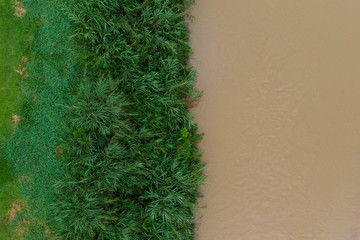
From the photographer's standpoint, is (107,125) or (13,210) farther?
(13,210)

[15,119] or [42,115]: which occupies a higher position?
[42,115]

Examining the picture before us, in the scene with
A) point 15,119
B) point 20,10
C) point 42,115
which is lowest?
point 15,119

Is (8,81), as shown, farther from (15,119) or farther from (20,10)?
(20,10)

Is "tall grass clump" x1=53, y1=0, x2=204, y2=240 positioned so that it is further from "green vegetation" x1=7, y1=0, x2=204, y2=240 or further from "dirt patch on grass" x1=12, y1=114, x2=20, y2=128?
"dirt patch on grass" x1=12, y1=114, x2=20, y2=128

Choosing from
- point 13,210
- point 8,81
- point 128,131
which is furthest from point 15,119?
point 128,131

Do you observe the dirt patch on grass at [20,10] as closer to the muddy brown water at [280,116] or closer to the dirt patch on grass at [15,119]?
the dirt patch on grass at [15,119]

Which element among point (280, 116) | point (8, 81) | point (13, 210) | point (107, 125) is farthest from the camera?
point (280, 116)

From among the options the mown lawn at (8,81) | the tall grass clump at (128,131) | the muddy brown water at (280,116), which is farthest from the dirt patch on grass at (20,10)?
the muddy brown water at (280,116)
